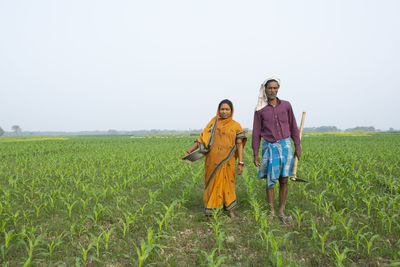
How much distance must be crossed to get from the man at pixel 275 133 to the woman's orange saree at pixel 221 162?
0.41 meters

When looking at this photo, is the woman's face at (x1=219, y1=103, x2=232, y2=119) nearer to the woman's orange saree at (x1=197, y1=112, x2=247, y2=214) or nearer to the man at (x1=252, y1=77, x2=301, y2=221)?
the woman's orange saree at (x1=197, y1=112, x2=247, y2=214)

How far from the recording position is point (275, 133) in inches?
134

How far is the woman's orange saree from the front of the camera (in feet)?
11.6

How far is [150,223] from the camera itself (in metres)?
3.50

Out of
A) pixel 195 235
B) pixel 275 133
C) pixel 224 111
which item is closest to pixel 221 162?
pixel 224 111

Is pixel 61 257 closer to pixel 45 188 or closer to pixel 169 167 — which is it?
pixel 45 188

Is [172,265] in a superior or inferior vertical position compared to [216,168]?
inferior

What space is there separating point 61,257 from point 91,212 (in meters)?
1.29

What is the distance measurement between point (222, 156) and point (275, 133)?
0.89m

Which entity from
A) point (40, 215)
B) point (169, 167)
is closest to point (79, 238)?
point (40, 215)

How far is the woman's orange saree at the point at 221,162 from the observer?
139 inches

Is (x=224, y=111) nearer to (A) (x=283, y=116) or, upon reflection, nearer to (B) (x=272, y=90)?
(B) (x=272, y=90)

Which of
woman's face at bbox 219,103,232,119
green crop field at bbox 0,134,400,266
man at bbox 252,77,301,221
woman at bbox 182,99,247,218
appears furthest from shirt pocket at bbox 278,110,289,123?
green crop field at bbox 0,134,400,266

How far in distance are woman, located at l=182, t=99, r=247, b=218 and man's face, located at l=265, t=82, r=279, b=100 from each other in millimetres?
601
